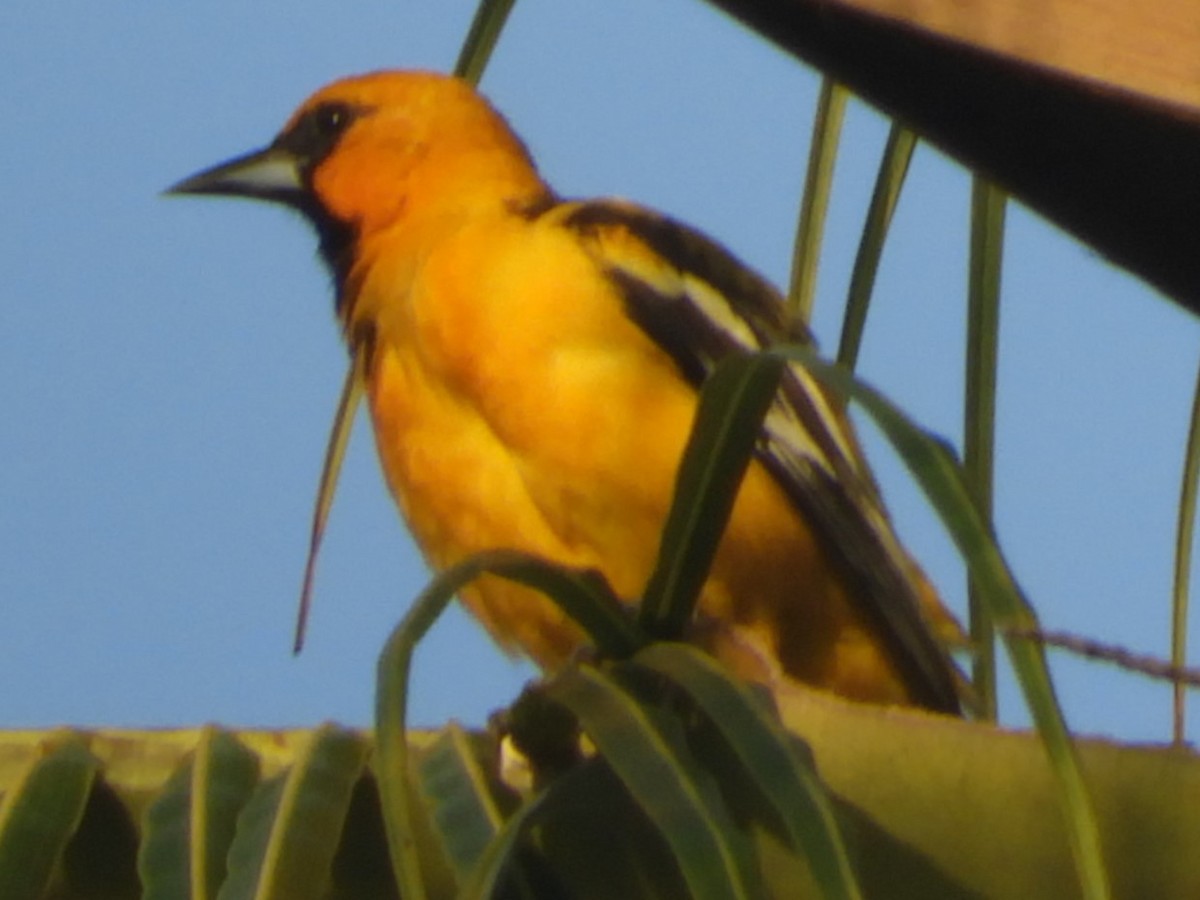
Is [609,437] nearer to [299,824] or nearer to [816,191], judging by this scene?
[816,191]

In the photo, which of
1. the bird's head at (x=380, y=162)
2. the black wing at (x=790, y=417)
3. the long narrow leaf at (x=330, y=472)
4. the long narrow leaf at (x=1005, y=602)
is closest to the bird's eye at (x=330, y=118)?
the bird's head at (x=380, y=162)

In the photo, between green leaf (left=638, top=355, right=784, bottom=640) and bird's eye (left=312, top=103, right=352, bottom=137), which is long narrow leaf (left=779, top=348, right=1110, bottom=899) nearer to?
green leaf (left=638, top=355, right=784, bottom=640)

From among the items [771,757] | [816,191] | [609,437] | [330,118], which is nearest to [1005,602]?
[771,757]

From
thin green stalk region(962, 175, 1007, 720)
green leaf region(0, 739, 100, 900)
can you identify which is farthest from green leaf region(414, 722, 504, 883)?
thin green stalk region(962, 175, 1007, 720)

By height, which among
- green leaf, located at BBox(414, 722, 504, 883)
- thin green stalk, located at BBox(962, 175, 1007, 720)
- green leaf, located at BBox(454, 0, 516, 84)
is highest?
green leaf, located at BBox(454, 0, 516, 84)

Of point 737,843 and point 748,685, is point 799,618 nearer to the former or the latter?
point 748,685

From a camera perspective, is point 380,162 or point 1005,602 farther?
point 380,162
